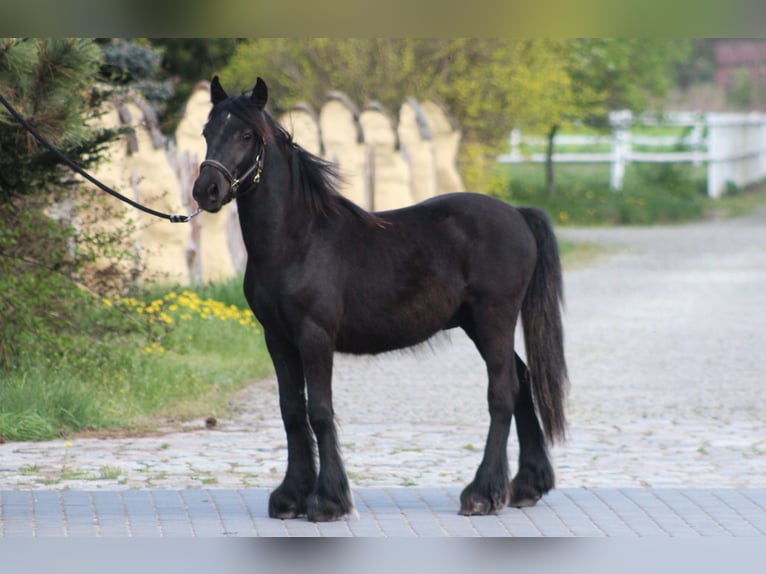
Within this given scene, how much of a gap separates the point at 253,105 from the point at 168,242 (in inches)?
362

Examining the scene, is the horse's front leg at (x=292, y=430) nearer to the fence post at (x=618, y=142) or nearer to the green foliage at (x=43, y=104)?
the green foliage at (x=43, y=104)

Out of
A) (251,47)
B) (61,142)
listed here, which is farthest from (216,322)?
(251,47)

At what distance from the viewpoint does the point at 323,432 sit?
7.01 metres

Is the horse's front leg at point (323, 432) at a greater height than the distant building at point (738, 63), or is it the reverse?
the distant building at point (738, 63)

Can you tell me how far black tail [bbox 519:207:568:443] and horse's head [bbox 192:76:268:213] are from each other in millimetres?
1536

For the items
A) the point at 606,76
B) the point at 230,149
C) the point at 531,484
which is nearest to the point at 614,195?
the point at 606,76

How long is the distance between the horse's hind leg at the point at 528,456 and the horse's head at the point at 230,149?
181 centimetres

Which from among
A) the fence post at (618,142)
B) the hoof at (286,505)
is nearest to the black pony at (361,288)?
the hoof at (286,505)

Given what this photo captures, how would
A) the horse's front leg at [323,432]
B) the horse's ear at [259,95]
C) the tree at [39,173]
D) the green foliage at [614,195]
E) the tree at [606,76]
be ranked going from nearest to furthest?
the horse's ear at [259,95]
the horse's front leg at [323,432]
the tree at [39,173]
the tree at [606,76]
the green foliage at [614,195]

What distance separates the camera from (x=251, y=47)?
83.4 feet

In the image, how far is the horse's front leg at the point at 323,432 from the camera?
22.8 ft

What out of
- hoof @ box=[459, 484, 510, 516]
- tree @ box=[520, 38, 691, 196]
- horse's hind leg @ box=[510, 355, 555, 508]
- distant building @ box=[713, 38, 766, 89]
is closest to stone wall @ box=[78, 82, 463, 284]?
horse's hind leg @ box=[510, 355, 555, 508]

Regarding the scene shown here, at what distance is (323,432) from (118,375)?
405 centimetres

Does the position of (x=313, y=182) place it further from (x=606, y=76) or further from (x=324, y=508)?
(x=606, y=76)
